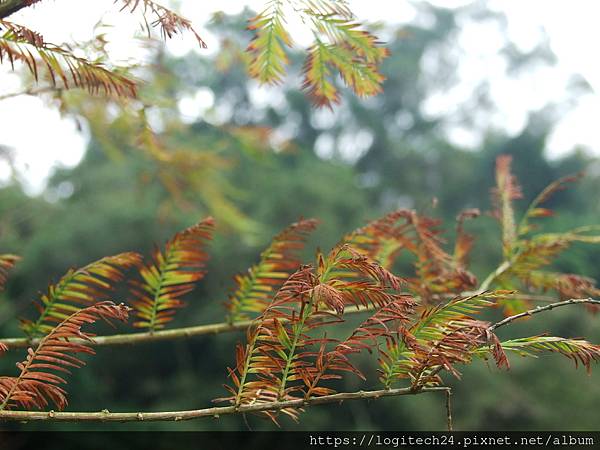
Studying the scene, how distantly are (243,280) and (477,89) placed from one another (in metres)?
14.7

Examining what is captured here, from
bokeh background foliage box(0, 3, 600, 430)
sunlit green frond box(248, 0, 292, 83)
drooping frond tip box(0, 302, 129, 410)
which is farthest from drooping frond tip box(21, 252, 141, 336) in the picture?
bokeh background foliage box(0, 3, 600, 430)

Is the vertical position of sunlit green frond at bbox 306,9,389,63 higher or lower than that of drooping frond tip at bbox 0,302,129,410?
higher

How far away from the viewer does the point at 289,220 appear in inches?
341

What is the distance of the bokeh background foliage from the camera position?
680 centimetres

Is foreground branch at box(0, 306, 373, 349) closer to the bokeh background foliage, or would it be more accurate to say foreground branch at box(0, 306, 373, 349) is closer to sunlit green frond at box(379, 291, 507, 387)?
sunlit green frond at box(379, 291, 507, 387)

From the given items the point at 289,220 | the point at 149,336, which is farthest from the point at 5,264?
the point at 289,220

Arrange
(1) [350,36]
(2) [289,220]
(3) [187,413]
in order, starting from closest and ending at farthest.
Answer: (3) [187,413], (1) [350,36], (2) [289,220]

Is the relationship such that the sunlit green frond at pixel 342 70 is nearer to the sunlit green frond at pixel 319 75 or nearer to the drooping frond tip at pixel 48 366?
the sunlit green frond at pixel 319 75

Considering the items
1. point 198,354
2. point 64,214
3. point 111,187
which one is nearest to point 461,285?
point 198,354

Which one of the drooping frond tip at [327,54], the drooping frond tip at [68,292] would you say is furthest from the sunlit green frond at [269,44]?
the drooping frond tip at [68,292]

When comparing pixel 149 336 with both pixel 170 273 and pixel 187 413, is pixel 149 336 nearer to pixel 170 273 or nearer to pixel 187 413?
pixel 170 273

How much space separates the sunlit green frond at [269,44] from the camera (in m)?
0.63

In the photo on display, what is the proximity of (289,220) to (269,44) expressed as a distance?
7997mm

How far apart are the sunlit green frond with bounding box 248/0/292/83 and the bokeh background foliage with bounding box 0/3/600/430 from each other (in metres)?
1.54
